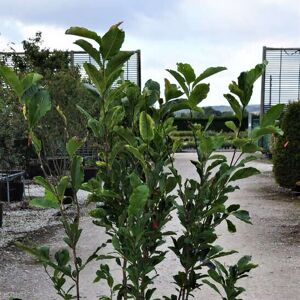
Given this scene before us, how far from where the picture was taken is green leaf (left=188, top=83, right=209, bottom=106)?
1854 millimetres

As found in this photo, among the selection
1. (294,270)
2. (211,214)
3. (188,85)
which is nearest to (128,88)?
(188,85)

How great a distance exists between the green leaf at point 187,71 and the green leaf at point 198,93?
0.13 feet

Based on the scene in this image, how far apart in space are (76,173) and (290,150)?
1053cm

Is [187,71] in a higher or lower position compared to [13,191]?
higher

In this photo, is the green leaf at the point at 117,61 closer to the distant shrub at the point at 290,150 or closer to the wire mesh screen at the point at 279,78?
the distant shrub at the point at 290,150

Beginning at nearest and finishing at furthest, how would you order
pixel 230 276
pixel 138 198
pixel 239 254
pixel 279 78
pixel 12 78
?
pixel 138 198 → pixel 12 78 → pixel 230 276 → pixel 239 254 → pixel 279 78

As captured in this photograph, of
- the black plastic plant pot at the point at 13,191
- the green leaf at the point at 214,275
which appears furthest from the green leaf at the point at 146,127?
the black plastic plant pot at the point at 13,191

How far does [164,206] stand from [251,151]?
0.39 metres

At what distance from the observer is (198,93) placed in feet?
6.15

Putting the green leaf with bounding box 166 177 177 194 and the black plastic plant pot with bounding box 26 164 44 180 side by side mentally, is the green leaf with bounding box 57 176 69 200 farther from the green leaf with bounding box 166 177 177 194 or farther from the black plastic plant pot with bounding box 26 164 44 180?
the black plastic plant pot with bounding box 26 164 44 180

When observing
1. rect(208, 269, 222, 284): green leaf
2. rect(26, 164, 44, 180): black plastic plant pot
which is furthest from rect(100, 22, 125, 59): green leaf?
rect(26, 164, 44, 180): black plastic plant pot

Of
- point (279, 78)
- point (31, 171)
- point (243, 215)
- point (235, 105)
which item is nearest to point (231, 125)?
point (235, 105)

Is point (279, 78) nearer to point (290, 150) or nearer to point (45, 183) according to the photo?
point (290, 150)

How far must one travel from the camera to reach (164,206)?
6.29ft
